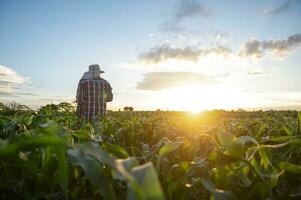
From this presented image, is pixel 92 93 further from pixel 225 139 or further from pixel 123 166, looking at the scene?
pixel 123 166

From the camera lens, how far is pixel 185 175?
3.20 ft

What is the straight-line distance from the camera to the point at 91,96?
9.88 metres

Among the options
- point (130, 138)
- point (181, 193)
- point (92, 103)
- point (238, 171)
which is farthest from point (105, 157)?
point (92, 103)

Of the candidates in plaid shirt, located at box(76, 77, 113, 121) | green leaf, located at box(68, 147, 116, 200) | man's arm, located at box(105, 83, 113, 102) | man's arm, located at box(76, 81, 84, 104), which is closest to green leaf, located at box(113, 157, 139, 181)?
green leaf, located at box(68, 147, 116, 200)

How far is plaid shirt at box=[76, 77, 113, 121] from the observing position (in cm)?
988

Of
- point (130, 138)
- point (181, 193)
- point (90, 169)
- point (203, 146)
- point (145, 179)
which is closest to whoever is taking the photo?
point (145, 179)

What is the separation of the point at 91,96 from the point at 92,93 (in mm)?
88

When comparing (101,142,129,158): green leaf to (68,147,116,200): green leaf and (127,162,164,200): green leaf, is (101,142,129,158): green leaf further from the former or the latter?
(127,162,164,200): green leaf

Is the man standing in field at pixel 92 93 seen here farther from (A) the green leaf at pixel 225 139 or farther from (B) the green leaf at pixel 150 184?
(B) the green leaf at pixel 150 184

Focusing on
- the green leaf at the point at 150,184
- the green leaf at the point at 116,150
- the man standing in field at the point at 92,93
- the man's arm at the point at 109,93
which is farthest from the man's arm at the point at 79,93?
the green leaf at the point at 150,184

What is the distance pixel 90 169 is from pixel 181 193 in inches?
13.0

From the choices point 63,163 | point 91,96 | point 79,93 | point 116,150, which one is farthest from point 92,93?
point 63,163

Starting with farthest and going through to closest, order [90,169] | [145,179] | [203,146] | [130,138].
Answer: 1. [130,138]
2. [203,146]
3. [90,169]
4. [145,179]

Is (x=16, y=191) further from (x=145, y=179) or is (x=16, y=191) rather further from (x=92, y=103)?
(x=92, y=103)
